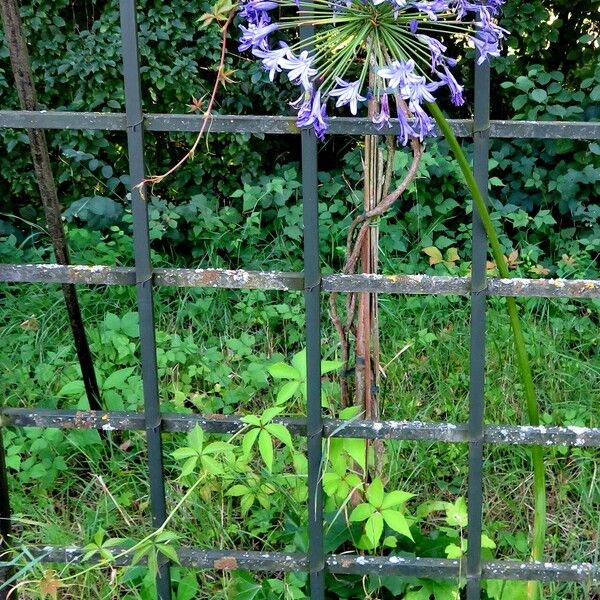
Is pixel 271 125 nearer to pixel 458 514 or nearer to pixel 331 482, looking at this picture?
pixel 331 482

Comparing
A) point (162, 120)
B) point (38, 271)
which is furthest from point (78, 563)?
point (162, 120)

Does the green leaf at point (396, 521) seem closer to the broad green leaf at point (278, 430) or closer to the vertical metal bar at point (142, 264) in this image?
the broad green leaf at point (278, 430)

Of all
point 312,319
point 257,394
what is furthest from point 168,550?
point 257,394

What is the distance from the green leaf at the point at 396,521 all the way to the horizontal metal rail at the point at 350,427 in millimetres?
196

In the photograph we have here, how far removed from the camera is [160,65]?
164 inches

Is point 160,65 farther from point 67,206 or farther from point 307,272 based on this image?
point 307,272

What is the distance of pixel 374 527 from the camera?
81.0 inches

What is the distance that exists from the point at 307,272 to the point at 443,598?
2.74ft

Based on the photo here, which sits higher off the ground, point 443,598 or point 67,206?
point 67,206

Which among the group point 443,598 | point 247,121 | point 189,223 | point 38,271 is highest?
point 247,121

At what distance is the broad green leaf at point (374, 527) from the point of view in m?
2.05

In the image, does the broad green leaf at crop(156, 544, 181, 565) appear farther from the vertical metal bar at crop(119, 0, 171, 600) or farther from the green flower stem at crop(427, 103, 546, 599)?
the green flower stem at crop(427, 103, 546, 599)

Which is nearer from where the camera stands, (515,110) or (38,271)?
(38,271)

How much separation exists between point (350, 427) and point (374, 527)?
9.7 inches
